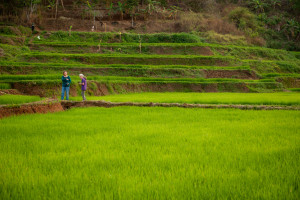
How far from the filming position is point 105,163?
2684mm

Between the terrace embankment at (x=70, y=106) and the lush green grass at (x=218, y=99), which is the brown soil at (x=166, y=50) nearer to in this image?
the lush green grass at (x=218, y=99)

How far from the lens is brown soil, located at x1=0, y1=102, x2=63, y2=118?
612cm

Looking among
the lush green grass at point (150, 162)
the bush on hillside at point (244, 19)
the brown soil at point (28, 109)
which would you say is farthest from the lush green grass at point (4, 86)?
the bush on hillside at point (244, 19)

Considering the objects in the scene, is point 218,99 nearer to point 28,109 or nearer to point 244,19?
point 28,109

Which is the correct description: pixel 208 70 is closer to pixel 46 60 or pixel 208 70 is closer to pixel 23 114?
pixel 46 60

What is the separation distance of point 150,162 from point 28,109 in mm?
5386

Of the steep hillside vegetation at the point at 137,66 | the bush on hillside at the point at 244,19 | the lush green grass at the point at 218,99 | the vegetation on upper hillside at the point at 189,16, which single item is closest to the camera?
the lush green grass at the point at 218,99

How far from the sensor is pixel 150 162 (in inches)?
105

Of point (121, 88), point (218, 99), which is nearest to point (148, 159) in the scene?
point (218, 99)

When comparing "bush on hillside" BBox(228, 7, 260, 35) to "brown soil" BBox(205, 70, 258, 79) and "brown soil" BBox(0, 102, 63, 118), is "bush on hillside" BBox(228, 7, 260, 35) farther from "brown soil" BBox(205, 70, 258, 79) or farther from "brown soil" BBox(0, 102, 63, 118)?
"brown soil" BBox(0, 102, 63, 118)

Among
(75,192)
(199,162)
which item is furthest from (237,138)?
(75,192)

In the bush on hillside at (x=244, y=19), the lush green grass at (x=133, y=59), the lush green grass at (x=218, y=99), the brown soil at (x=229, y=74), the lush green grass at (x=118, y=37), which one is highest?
the bush on hillside at (x=244, y=19)

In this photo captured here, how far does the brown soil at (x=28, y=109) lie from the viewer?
6.12 meters

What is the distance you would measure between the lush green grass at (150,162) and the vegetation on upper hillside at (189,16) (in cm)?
3073
